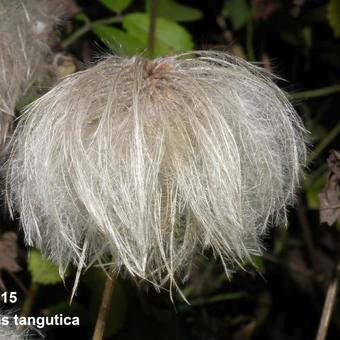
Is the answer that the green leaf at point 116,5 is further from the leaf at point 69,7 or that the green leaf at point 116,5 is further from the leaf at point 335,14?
the leaf at point 335,14

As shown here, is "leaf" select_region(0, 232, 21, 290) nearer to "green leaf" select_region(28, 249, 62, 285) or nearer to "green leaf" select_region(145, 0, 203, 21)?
"green leaf" select_region(28, 249, 62, 285)

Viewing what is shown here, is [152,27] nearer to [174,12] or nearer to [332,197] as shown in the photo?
[174,12]

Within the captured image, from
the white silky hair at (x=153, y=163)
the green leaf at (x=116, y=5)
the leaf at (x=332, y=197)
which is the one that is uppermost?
the green leaf at (x=116, y=5)

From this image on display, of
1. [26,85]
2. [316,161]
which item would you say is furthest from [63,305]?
[316,161]

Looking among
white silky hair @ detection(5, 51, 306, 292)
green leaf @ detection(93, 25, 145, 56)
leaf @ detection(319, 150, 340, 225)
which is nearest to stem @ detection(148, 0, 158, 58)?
green leaf @ detection(93, 25, 145, 56)

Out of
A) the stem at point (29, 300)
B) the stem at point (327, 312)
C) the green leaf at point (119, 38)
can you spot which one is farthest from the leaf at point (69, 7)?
the stem at point (327, 312)

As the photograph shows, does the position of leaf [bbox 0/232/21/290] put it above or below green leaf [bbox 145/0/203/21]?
below

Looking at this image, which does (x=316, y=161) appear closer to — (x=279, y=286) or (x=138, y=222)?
(x=279, y=286)
